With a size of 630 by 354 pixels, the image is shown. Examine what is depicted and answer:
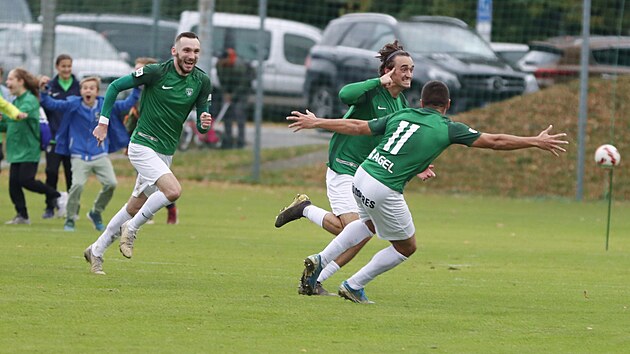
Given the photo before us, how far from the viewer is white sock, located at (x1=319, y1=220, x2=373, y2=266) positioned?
1023 centimetres

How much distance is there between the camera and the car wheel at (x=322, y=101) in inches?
1037

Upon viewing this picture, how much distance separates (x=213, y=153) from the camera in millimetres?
26141

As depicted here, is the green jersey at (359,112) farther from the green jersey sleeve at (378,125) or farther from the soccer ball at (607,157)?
the soccer ball at (607,157)

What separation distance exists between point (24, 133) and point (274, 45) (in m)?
12.7

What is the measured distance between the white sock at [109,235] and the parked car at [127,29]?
610 inches

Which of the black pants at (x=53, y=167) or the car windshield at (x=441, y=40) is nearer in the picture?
the black pants at (x=53, y=167)

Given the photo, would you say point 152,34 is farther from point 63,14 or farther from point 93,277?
point 93,277

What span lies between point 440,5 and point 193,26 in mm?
6530

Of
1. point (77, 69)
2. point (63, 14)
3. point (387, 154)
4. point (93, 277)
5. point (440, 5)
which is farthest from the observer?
point (440, 5)

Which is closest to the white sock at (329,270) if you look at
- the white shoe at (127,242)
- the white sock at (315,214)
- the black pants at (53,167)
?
the white sock at (315,214)

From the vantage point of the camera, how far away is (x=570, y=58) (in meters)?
27.3

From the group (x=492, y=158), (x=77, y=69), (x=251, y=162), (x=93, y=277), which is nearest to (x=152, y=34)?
(x=77, y=69)

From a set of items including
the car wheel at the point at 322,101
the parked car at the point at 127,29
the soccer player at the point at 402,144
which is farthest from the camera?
the parked car at the point at 127,29

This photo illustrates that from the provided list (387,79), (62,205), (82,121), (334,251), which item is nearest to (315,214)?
(334,251)
